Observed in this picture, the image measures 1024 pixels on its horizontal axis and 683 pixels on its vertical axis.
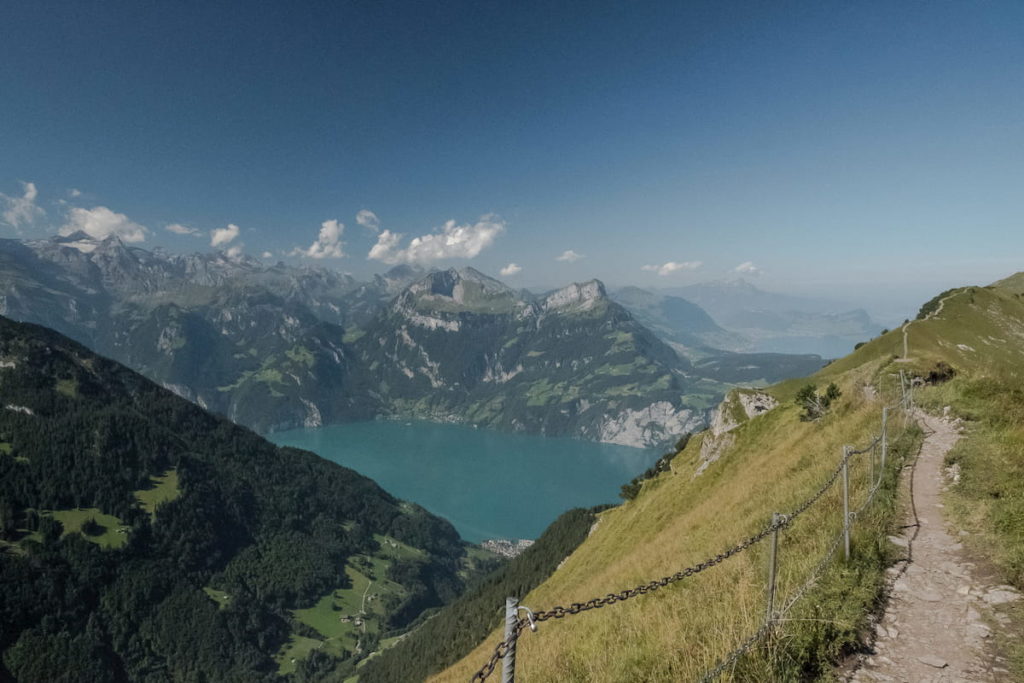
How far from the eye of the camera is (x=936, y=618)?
816 centimetres

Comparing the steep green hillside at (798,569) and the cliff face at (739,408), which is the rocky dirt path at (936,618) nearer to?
the steep green hillside at (798,569)

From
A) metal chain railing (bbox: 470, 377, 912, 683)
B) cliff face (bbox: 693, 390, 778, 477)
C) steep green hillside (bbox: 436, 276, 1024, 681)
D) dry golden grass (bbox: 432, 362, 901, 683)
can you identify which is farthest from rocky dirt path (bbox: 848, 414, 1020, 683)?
cliff face (bbox: 693, 390, 778, 477)

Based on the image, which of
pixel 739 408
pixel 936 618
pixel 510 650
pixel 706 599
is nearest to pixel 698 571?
pixel 706 599

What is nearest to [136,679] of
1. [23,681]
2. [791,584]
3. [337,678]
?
[23,681]

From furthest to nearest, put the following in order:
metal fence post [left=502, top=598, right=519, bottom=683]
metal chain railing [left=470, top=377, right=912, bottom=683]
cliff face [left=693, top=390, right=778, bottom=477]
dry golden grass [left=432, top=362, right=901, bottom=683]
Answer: cliff face [left=693, top=390, right=778, bottom=477]
dry golden grass [left=432, top=362, right=901, bottom=683]
metal chain railing [left=470, top=377, right=912, bottom=683]
metal fence post [left=502, top=598, right=519, bottom=683]

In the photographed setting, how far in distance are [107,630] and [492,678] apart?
770 feet

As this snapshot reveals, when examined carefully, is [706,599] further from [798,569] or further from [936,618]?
[936,618]

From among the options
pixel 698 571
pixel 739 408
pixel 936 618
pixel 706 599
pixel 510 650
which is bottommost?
pixel 739 408

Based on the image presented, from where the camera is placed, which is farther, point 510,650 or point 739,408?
point 739,408

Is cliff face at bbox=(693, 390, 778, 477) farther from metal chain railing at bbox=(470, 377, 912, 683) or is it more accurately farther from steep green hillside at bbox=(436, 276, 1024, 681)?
metal chain railing at bbox=(470, 377, 912, 683)

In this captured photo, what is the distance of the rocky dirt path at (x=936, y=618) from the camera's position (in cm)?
696

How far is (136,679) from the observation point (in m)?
161

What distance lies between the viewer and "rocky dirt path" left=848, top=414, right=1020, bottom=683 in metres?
6.96

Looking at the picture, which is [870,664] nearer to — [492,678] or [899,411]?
[492,678]
